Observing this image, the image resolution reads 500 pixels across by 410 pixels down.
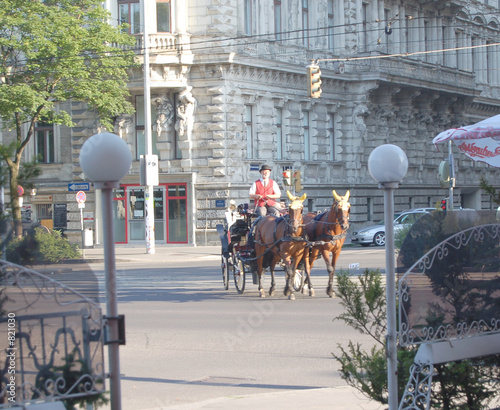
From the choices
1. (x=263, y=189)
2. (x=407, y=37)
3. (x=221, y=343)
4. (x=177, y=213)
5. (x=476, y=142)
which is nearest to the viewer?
(x=476, y=142)

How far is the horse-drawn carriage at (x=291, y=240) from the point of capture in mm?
16062

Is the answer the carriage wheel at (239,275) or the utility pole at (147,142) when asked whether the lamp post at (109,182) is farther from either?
the utility pole at (147,142)

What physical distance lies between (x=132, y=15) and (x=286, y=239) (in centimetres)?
2388

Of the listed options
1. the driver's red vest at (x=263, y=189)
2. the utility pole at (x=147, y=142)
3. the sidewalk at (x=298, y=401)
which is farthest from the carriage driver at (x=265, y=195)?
the utility pole at (x=147, y=142)

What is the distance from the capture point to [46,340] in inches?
182

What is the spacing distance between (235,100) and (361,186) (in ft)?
35.2

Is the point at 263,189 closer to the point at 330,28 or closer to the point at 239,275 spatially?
the point at 239,275

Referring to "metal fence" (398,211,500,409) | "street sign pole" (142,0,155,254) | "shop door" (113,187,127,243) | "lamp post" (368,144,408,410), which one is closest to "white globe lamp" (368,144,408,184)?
"lamp post" (368,144,408,410)

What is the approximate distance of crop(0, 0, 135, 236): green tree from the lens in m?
31.0

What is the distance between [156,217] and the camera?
3750cm

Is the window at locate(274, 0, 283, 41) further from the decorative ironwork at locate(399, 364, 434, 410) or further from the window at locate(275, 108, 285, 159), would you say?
the decorative ironwork at locate(399, 364, 434, 410)

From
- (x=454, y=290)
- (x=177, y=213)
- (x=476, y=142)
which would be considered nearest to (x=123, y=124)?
(x=177, y=213)

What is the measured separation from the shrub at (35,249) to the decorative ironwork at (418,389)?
8.48ft

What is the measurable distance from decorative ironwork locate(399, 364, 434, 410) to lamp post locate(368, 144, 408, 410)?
10cm
